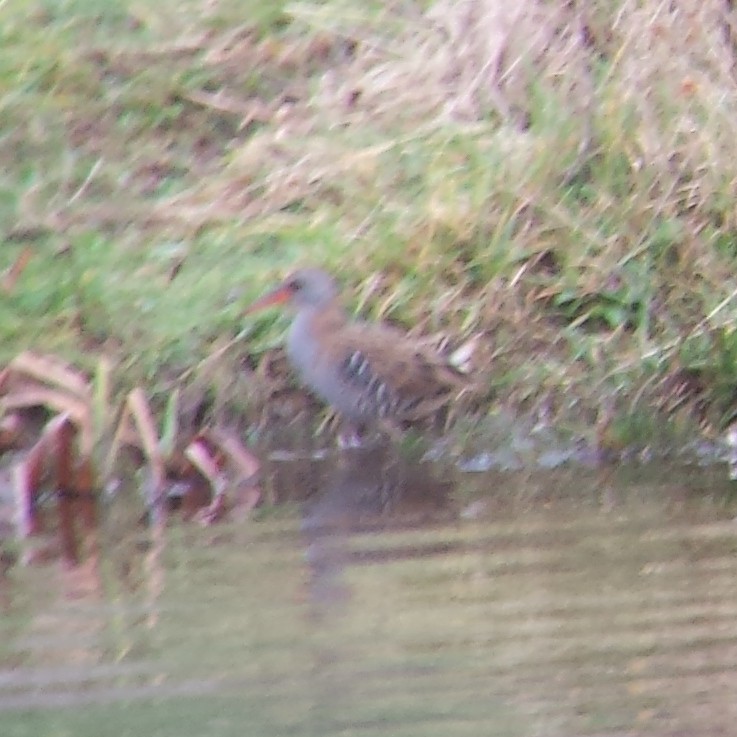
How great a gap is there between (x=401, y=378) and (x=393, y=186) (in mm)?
960

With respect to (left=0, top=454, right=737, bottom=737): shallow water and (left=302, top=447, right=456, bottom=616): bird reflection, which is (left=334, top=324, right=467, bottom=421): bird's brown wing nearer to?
(left=302, top=447, right=456, bottom=616): bird reflection

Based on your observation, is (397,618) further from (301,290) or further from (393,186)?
(393,186)

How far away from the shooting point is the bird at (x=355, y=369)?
7.30 meters

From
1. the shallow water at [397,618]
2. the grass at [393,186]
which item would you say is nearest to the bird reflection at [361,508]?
the shallow water at [397,618]

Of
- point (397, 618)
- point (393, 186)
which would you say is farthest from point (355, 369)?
point (397, 618)

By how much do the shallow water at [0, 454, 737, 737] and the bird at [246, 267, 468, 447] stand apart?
0.70m

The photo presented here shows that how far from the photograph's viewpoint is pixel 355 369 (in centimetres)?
746

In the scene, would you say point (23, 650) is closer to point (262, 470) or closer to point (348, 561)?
point (348, 561)

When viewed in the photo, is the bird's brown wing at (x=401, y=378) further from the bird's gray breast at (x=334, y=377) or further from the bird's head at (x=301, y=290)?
the bird's head at (x=301, y=290)

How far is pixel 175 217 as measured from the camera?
318 inches

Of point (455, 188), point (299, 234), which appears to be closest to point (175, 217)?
point (299, 234)

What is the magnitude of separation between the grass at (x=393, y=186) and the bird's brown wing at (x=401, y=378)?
0.54 feet

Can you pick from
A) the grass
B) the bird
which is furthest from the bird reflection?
the grass

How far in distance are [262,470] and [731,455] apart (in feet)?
4.94
